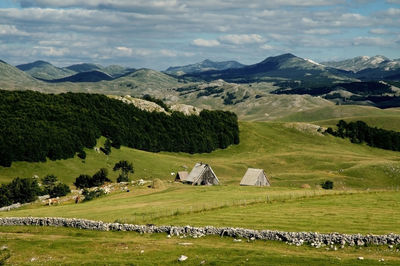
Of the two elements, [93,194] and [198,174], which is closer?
[93,194]

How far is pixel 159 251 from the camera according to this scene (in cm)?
3791

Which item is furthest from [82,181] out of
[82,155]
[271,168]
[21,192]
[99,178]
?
[271,168]

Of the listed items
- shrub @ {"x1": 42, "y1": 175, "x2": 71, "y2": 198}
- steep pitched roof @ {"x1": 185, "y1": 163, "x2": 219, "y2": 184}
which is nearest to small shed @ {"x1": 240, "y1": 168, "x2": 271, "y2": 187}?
steep pitched roof @ {"x1": 185, "y1": 163, "x2": 219, "y2": 184}

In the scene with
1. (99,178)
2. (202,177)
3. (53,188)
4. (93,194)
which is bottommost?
(99,178)

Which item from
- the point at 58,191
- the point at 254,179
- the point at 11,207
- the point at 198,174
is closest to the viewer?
the point at 11,207

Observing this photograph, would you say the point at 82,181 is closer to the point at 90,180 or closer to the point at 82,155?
the point at 90,180

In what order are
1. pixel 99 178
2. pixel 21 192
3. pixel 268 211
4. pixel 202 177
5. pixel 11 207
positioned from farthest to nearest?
pixel 99 178, pixel 202 177, pixel 21 192, pixel 11 207, pixel 268 211

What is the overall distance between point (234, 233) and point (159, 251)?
25.9 feet

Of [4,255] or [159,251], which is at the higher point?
[159,251]

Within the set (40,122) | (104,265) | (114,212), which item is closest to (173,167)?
(40,122)

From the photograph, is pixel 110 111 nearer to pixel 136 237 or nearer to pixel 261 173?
pixel 261 173

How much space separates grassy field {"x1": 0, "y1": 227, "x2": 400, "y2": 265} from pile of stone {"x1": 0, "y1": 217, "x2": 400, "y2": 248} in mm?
822

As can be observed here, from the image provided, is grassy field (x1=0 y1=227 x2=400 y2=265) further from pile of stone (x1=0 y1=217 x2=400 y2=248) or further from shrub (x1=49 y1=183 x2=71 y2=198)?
shrub (x1=49 y1=183 x2=71 y2=198)

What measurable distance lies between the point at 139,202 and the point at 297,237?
3408 centimetres
